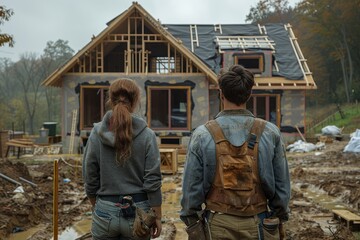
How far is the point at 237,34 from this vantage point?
25266 millimetres

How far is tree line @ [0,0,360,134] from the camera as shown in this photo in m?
43.4

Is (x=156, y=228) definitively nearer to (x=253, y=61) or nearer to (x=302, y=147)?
(x=302, y=147)

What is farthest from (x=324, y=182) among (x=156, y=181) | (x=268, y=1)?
(x=268, y=1)

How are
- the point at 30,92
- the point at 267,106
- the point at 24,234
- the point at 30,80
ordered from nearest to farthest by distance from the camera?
the point at 24,234, the point at 267,106, the point at 30,80, the point at 30,92

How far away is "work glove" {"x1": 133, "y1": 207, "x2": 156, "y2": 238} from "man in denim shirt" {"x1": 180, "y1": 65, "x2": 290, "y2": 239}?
36 centimetres

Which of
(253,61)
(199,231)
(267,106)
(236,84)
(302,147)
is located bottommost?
(302,147)

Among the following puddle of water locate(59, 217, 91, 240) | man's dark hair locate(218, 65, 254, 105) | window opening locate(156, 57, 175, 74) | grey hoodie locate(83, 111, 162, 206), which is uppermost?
window opening locate(156, 57, 175, 74)

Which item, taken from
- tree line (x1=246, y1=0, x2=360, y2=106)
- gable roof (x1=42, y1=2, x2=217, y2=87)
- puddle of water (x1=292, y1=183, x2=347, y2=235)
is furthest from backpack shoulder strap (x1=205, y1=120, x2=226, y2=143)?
tree line (x1=246, y1=0, x2=360, y2=106)

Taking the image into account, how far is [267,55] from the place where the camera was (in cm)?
2250

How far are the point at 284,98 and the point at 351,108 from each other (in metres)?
20.8

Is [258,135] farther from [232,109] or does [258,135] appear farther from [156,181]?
[156,181]

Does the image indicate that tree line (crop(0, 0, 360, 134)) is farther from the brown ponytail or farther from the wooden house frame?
the brown ponytail

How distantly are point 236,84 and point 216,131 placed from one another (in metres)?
0.35

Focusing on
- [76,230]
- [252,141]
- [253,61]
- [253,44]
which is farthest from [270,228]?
[253,44]
